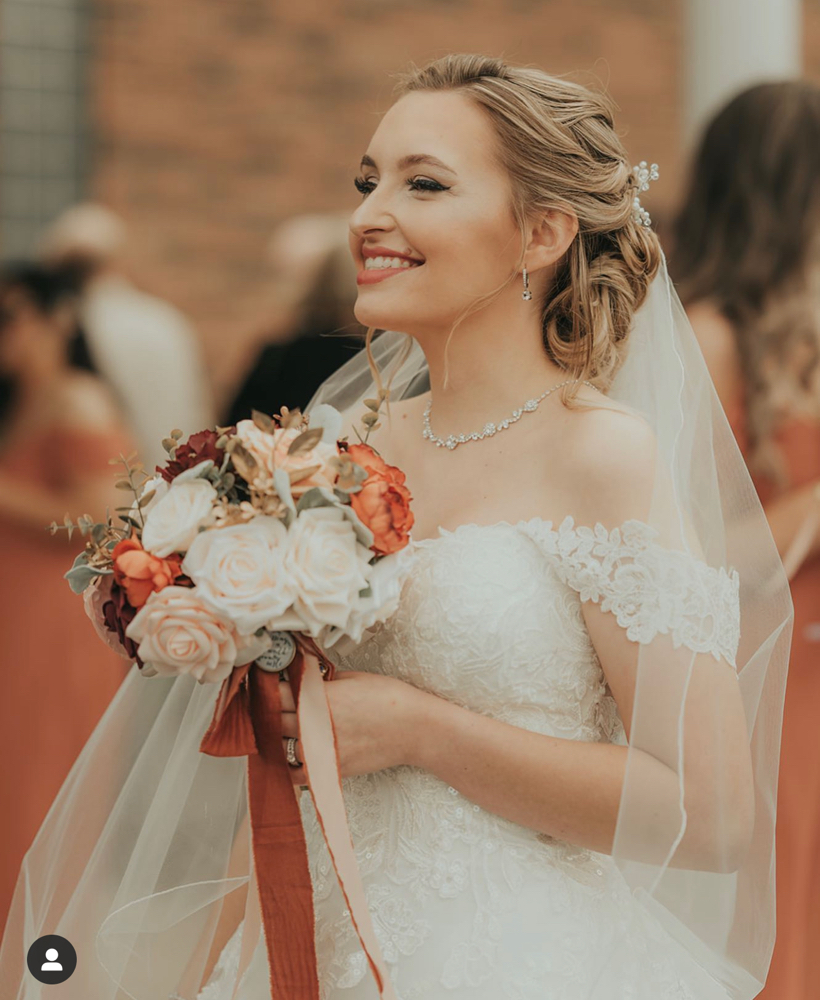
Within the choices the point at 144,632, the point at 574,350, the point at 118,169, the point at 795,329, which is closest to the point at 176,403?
the point at 118,169

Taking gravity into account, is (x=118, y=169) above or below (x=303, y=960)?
above

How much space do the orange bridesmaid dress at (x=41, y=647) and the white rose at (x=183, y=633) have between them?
10.1 feet

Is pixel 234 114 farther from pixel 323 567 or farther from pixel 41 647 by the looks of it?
pixel 323 567

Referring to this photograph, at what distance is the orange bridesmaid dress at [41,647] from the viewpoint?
486 centimetres

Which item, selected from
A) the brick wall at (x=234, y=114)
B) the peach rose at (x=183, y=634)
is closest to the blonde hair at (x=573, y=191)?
the peach rose at (x=183, y=634)

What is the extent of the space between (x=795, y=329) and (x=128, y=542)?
6.99 feet

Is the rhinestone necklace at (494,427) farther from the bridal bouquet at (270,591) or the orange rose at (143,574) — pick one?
the orange rose at (143,574)

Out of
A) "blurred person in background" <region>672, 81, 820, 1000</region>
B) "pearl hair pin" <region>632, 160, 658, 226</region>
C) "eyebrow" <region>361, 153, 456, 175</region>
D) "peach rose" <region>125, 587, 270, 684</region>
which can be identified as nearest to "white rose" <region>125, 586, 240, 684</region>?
"peach rose" <region>125, 587, 270, 684</region>

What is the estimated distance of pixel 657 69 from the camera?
8719 mm

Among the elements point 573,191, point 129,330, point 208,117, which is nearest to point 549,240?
point 573,191

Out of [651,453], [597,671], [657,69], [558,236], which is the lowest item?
[597,671]

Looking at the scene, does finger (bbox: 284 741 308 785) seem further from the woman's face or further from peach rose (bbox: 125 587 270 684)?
the woman's face

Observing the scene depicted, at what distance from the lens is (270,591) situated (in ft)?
5.99

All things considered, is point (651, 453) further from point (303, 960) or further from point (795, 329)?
point (795, 329)
